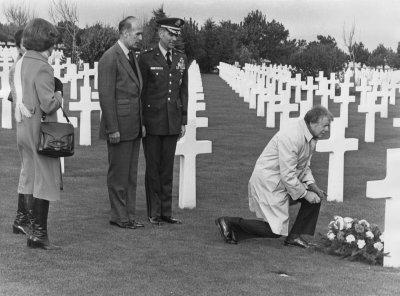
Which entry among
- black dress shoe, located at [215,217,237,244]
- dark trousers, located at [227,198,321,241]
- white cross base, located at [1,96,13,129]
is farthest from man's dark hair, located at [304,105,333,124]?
white cross base, located at [1,96,13,129]

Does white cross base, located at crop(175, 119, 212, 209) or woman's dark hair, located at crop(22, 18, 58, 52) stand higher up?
woman's dark hair, located at crop(22, 18, 58, 52)

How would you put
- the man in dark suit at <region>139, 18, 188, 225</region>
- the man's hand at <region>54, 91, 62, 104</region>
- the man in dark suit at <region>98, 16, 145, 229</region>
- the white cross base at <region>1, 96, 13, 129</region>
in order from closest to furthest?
1. the man's hand at <region>54, 91, 62, 104</region>
2. the man in dark suit at <region>98, 16, 145, 229</region>
3. the man in dark suit at <region>139, 18, 188, 225</region>
4. the white cross base at <region>1, 96, 13, 129</region>

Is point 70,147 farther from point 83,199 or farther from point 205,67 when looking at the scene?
point 205,67

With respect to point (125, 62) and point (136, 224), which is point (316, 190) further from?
→ point (125, 62)

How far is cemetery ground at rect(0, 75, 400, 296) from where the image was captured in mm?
5902

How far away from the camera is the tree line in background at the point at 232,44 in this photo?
3666 cm

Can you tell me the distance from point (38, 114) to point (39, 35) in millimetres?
583

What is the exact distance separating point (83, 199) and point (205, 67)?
47790mm

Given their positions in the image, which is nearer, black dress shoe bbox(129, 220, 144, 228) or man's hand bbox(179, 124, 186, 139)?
black dress shoe bbox(129, 220, 144, 228)

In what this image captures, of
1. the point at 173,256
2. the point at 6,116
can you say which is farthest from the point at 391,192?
the point at 6,116

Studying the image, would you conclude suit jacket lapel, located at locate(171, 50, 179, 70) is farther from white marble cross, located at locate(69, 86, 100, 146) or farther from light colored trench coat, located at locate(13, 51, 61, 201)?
white marble cross, located at locate(69, 86, 100, 146)

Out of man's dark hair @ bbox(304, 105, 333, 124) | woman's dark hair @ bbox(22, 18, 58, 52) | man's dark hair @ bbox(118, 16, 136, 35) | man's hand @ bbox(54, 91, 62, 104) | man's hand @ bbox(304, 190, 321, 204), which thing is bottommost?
man's hand @ bbox(304, 190, 321, 204)

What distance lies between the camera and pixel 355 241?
692 centimetres

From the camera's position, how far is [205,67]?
5659cm
